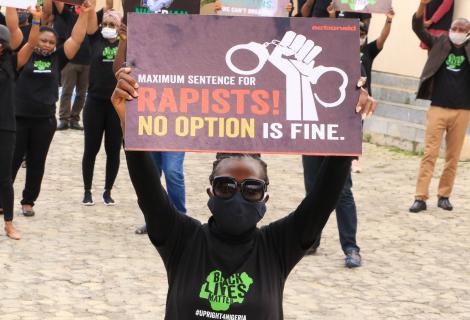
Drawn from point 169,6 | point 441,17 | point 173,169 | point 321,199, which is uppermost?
point 169,6

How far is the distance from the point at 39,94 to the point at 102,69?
34.9 inches

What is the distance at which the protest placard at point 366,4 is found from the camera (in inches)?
→ 426

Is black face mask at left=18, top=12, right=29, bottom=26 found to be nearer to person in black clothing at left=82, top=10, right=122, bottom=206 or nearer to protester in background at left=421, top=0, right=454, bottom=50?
person in black clothing at left=82, top=10, right=122, bottom=206

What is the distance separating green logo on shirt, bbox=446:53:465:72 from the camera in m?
10.8

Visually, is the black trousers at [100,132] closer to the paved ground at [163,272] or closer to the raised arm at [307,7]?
the paved ground at [163,272]

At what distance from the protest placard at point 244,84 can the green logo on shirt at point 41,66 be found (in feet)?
20.0

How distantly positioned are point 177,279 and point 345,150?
78 cm

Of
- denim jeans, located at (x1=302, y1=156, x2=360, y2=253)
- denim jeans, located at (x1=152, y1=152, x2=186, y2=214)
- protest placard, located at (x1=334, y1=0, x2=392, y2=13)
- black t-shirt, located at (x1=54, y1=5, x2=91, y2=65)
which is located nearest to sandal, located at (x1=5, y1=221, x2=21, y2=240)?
denim jeans, located at (x1=152, y1=152, x2=186, y2=214)

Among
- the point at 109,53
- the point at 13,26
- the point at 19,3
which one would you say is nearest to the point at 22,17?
the point at 109,53

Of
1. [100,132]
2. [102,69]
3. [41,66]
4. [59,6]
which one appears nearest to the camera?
[41,66]

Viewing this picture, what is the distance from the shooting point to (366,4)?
1090cm

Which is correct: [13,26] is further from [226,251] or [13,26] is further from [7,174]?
[226,251]

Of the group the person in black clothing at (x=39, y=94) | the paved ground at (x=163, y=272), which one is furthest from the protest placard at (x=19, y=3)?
the paved ground at (x=163, y=272)

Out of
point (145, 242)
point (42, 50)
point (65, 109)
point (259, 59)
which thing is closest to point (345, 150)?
point (259, 59)
